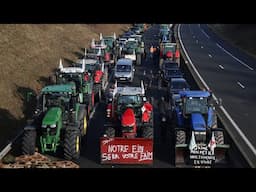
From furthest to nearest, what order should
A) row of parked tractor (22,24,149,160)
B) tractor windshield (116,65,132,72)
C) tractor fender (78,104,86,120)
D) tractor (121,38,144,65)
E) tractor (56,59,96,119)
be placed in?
tractor (121,38,144,65)
tractor windshield (116,65,132,72)
tractor (56,59,96,119)
tractor fender (78,104,86,120)
row of parked tractor (22,24,149,160)

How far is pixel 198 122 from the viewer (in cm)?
2055

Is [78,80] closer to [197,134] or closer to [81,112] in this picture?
[81,112]

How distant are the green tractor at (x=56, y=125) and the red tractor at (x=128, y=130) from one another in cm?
124

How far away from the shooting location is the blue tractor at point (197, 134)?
1947 centimetres

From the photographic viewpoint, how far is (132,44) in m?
49.5

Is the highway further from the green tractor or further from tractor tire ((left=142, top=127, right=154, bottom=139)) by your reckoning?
the green tractor

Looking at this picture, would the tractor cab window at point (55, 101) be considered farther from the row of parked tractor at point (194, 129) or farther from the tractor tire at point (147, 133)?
the row of parked tractor at point (194, 129)

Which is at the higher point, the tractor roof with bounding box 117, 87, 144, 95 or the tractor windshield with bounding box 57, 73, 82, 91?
the tractor windshield with bounding box 57, 73, 82, 91

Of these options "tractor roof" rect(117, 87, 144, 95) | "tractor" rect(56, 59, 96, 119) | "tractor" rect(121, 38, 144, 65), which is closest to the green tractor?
"tractor roof" rect(117, 87, 144, 95)

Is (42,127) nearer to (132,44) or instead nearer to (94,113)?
(94,113)

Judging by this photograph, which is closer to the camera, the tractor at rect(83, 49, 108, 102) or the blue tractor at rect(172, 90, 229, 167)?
the blue tractor at rect(172, 90, 229, 167)

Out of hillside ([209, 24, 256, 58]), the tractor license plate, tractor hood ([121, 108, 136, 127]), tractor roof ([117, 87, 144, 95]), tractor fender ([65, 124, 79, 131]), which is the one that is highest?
hillside ([209, 24, 256, 58])

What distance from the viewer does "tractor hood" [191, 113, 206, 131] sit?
2006cm
